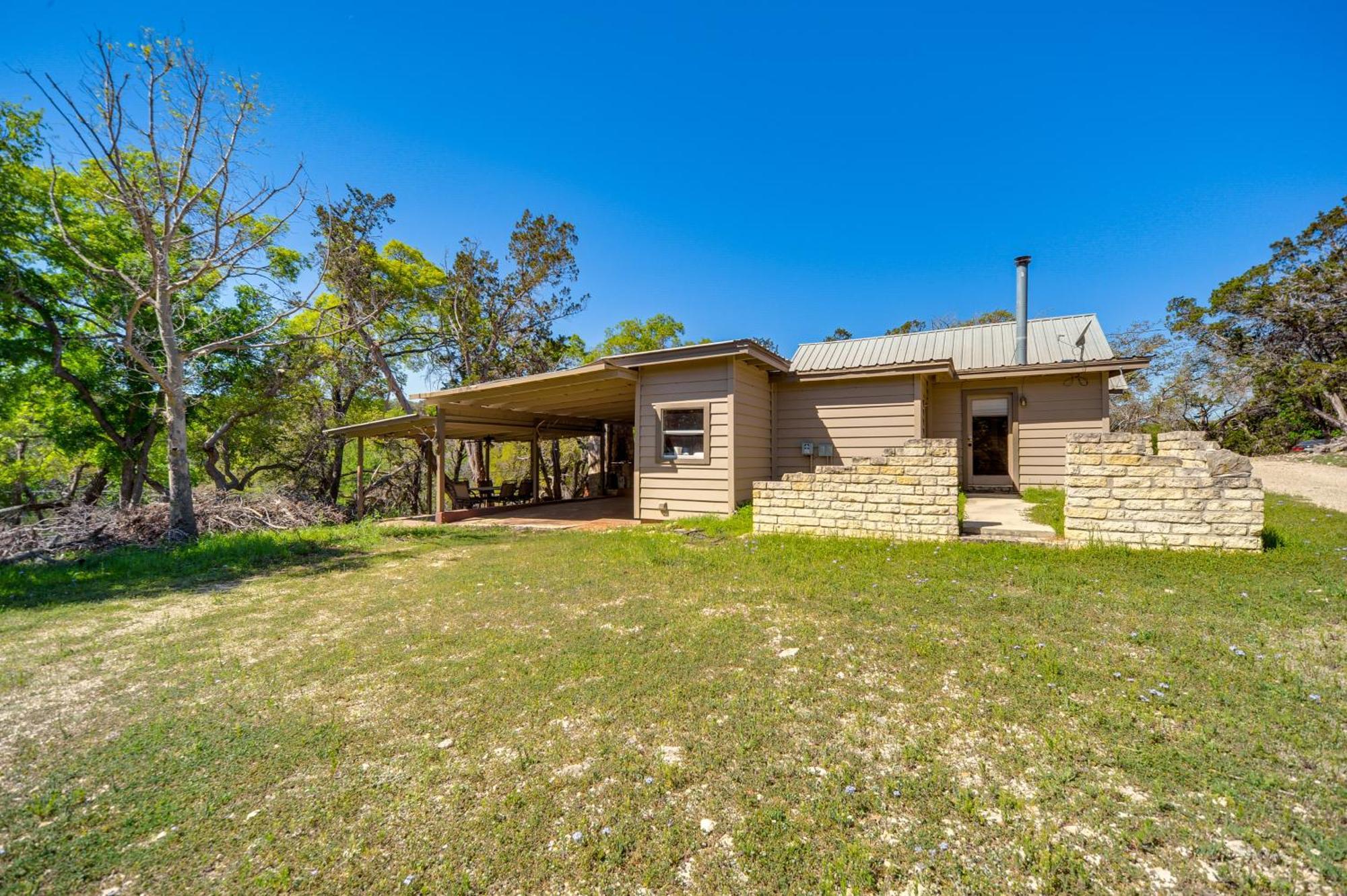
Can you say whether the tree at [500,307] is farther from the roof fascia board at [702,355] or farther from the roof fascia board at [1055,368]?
the roof fascia board at [1055,368]

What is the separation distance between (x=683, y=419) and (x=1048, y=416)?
7.17 meters

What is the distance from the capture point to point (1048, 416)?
9.50 metres

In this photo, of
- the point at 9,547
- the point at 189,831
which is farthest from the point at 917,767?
the point at 9,547

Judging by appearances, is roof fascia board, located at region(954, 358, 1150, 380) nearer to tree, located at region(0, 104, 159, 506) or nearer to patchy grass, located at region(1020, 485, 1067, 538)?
patchy grass, located at region(1020, 485, 1067, 538)

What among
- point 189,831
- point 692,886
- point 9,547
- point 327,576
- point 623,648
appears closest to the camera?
point 692,886

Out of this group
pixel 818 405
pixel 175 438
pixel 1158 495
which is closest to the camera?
pixel 1158 495

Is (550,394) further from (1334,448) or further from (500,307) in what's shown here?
(1334,448)

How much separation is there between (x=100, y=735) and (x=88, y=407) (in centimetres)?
1440

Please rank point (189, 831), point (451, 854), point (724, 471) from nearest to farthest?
point (451, 854)
point (189, 831)
point (724, 471)

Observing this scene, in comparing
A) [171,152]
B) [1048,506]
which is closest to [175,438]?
[171,152]

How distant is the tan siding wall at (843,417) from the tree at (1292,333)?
17757 mm

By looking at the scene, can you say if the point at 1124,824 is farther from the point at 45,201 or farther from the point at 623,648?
the point at 45,201

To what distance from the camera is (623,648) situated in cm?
339

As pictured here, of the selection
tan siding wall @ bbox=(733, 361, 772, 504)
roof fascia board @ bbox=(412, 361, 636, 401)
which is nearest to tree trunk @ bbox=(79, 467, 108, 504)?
roof fascia board @ bbox=(412, 361, 636, 401)
